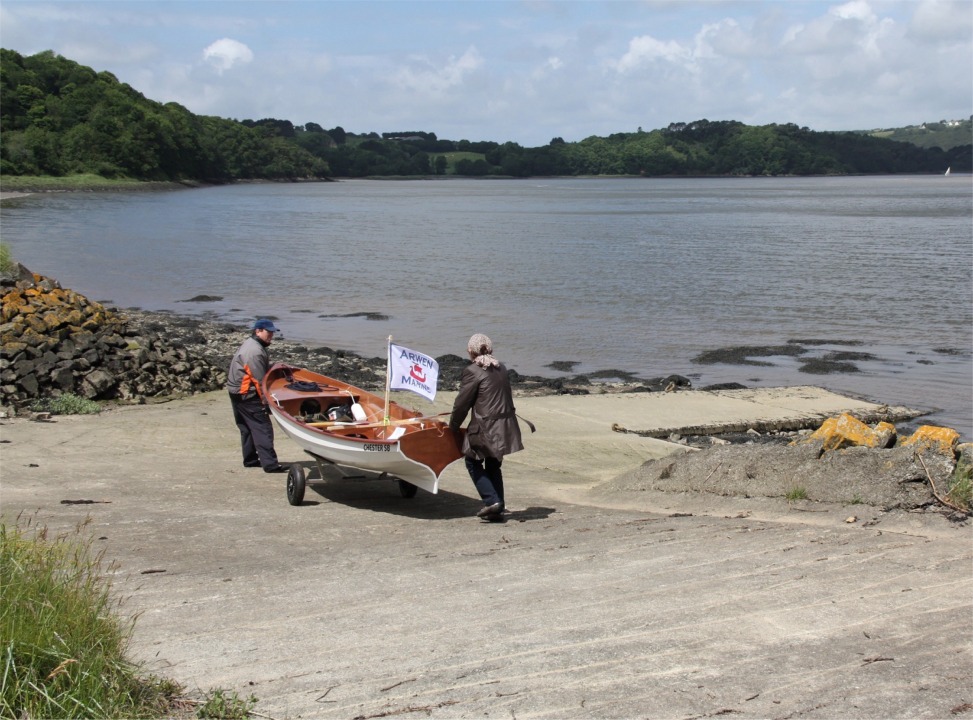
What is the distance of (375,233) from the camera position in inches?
2822

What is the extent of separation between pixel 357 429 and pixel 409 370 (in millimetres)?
1205

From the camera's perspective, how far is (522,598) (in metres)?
6.88

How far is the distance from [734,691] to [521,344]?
22.0m

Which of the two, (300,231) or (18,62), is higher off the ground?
(18,62)

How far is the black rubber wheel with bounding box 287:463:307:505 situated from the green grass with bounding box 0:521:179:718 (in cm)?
487

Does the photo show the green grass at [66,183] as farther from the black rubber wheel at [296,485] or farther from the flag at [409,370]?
the flag at [409,370]

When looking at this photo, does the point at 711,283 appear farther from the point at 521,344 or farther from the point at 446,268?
the point at 521,344

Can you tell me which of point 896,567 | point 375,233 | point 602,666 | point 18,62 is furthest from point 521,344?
point 18,62

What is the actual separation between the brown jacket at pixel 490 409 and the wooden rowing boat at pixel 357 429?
463mm

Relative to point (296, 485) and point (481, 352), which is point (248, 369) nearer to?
point (296, 485)

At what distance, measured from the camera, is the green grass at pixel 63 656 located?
4480mm

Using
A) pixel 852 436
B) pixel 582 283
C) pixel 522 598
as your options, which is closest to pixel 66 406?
pixel 522 598

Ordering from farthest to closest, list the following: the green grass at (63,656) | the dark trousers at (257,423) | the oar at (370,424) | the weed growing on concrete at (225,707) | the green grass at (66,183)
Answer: the green grass at (66,183), the dark trousers at (257,423), the oar at (370,424), the weed growing on concrete at (225,707), the green grass at (63,656)

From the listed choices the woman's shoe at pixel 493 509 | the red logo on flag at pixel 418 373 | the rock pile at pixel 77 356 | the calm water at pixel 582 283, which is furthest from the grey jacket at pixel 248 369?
the calm water at pixel 582 283
